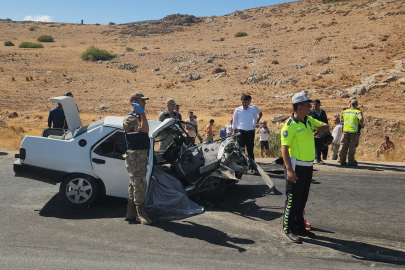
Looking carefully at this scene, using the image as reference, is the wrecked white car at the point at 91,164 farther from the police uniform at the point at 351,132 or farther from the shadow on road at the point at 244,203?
the police uniform at the point at 351,132

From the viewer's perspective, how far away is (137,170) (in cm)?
564

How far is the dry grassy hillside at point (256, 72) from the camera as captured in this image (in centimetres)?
2380

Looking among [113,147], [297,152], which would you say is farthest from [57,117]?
[297,152]

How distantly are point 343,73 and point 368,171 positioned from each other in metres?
19.8

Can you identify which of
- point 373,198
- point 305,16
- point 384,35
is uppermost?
point 305,16

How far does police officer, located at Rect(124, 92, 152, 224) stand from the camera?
18.3 feet

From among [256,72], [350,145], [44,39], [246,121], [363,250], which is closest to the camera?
[363,250]

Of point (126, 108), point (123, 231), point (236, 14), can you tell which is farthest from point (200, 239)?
point (236, 14)

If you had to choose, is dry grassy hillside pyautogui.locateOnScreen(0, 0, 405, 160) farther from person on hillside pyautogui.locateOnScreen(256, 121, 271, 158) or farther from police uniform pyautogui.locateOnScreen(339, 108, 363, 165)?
person on hillside pyautogui.locateOnScreen(256, 121, 271, 158)

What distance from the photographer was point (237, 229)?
18.4 ft

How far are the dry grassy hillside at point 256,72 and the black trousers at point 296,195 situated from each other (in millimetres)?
7953

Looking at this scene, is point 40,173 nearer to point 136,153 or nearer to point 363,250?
point 136,153

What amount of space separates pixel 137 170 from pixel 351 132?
255 inches

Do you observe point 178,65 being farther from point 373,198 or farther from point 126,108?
point 373,198
